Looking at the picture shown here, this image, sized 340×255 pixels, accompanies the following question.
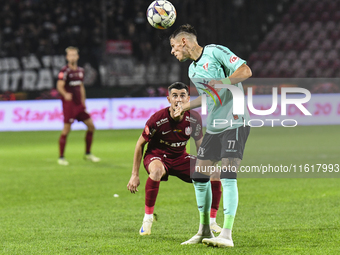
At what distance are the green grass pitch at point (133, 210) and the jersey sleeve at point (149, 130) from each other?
0.86 meters

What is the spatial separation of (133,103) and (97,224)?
12.4m

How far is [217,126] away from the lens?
4523 mm

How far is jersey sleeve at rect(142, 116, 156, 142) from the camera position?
499cm

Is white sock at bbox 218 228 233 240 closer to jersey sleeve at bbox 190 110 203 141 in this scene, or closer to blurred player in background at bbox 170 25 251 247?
blurred player in background at bbox 170 25 251 247

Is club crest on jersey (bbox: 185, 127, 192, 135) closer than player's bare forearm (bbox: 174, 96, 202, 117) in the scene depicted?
No

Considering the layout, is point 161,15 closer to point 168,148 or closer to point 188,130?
point 188,130

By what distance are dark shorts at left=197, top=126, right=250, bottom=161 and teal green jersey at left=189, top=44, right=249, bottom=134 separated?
5cm

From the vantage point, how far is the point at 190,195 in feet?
24.0

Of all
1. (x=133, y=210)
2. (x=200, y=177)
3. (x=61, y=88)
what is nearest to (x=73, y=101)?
(x=61, y=88)

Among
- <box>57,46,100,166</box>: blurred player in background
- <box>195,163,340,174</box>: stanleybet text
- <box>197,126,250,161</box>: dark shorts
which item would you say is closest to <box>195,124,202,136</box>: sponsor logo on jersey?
<box>197,126,250,161</box>: dark shorts

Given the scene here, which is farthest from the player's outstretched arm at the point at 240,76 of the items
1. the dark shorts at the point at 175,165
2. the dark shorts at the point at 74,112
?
the dark shorts at the point at 74,112

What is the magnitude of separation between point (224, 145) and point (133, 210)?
2.22m

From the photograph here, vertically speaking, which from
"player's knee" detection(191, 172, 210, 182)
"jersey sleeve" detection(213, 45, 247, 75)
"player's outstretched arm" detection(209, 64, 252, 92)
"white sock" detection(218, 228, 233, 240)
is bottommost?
"white sock" detection(218, 228, 233, 240)

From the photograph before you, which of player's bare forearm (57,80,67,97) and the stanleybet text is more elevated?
player's bare forearm (57,80,67,97)
